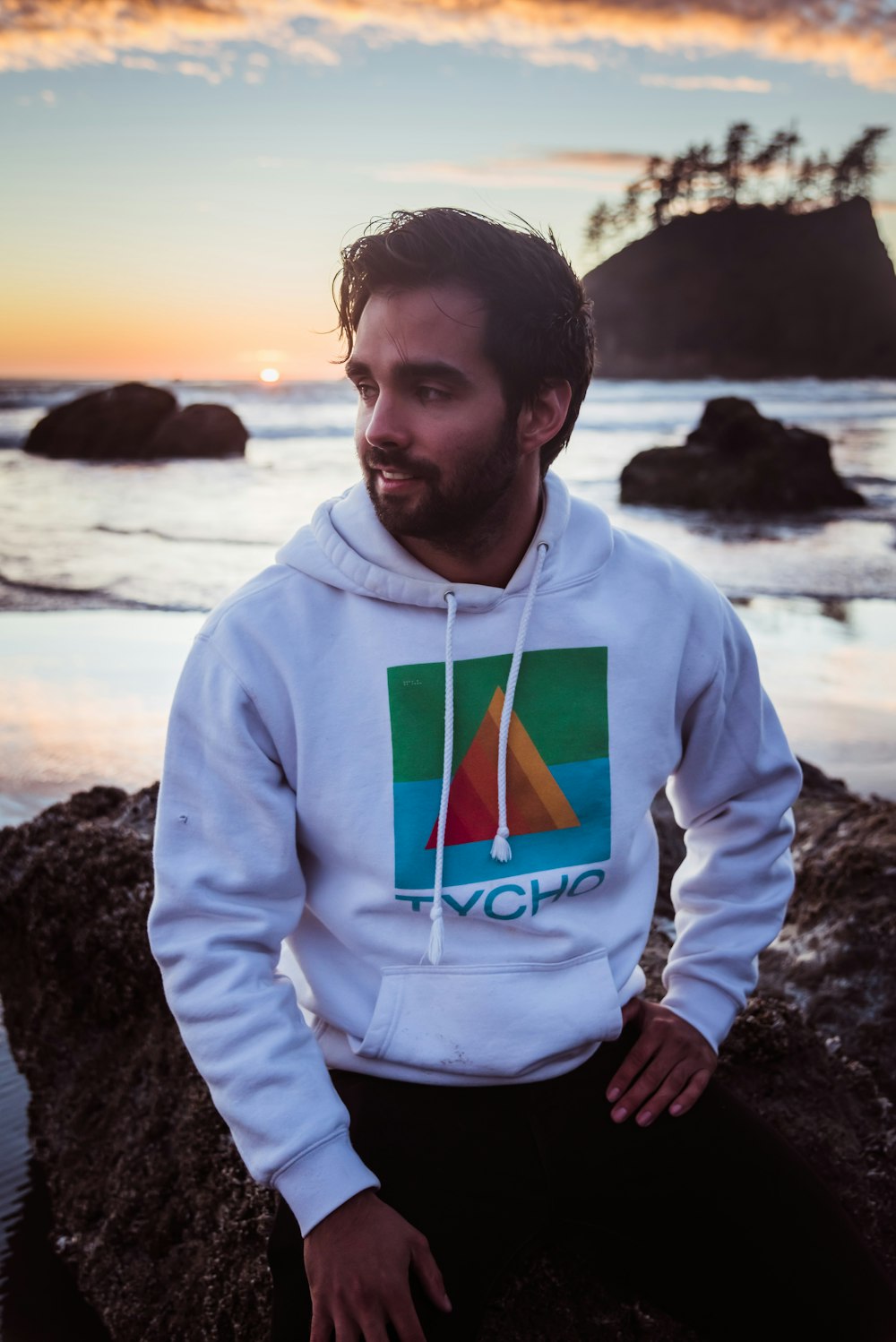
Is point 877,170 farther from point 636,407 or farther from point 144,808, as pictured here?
point 144,808

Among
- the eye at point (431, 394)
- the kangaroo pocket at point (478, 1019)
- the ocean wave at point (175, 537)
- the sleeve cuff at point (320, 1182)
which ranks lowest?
the ocean wave at point (175, 537)

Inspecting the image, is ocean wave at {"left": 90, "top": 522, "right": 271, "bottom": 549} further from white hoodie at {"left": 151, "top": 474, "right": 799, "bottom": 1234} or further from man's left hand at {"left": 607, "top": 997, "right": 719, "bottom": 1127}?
man's left hand at {"left": 607, "top": 997, "right": 719, "bottom": 1127}

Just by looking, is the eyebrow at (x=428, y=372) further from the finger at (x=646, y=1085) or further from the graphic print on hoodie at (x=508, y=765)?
the finger at (x=646, y=1085)

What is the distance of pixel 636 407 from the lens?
114ft

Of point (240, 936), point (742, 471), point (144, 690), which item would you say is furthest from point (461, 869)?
point (742, 471)

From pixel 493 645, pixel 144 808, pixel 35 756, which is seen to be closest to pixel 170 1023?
pixel 144 808

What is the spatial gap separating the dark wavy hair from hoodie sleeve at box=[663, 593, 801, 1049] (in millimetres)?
662

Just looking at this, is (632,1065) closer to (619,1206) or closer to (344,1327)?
(619,1206)

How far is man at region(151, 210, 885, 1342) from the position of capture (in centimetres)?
161

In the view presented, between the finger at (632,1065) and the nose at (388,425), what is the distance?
49.1 inches

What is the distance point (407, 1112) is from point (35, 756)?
3781 millimetres

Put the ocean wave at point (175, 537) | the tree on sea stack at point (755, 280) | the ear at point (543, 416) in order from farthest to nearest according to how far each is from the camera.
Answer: the tree on sea stack at point (755, 280) < the ocean wave at point (175, 537) < the ear at point (543, 416)

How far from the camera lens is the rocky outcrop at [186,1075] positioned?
1.92 m

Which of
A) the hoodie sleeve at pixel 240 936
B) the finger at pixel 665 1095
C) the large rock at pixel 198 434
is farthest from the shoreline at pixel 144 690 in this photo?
the large rock at pixel 198 434
